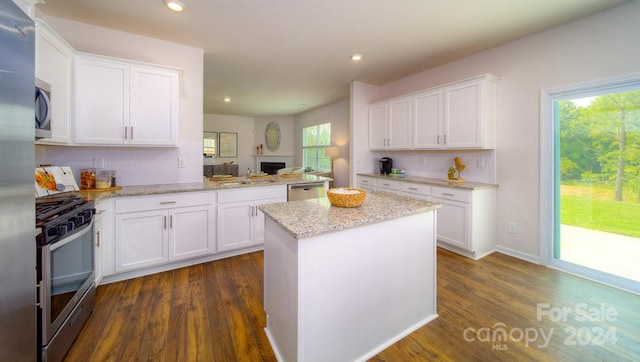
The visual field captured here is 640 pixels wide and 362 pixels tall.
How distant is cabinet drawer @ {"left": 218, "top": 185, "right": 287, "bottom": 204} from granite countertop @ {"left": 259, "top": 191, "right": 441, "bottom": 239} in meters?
1.32

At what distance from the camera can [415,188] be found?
3605 millimetres

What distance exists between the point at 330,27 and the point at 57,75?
8.16ft

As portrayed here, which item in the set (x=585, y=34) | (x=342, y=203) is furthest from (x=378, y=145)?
(x=342, y=203)

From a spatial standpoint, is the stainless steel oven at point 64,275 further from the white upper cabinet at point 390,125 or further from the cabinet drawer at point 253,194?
the white upper cabinet at point 390,125

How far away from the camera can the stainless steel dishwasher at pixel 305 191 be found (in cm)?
337

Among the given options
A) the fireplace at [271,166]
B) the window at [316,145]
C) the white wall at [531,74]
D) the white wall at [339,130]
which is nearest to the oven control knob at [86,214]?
the white wall at [531,74]

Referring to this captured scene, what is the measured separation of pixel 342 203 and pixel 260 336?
41.8 inches

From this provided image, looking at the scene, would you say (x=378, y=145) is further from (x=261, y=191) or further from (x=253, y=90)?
(x=253, y=90)

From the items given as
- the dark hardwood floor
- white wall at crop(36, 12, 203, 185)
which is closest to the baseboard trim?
the dark hardwood floor

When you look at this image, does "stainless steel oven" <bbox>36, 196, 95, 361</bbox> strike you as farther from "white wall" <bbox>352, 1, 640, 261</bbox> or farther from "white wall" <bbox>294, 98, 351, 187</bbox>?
"white wall" <bbox>294, 98, 351, 187</bbox>

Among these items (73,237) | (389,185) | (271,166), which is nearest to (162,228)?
(73,237)

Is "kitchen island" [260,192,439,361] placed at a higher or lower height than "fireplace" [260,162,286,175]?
lower

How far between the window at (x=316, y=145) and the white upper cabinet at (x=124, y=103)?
4.40m

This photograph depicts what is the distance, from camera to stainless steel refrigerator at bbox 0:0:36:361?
83 centimetres
